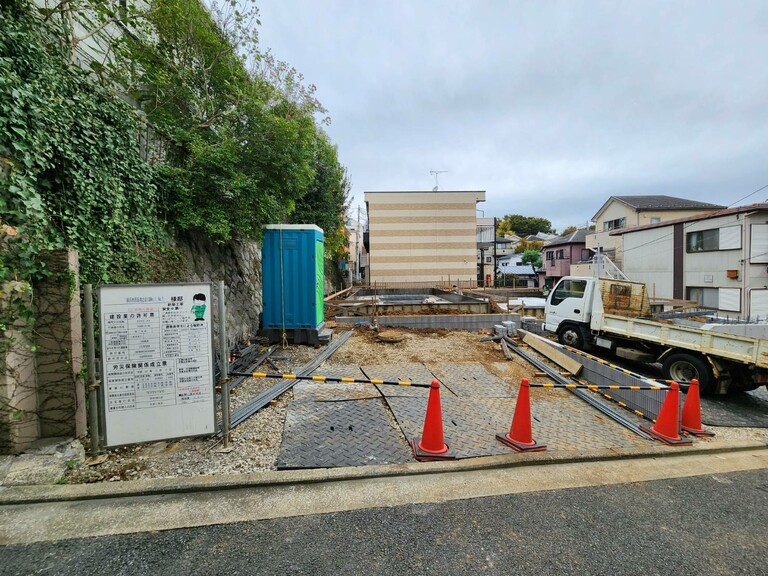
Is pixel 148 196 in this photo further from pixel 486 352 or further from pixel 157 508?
pixel 486 352

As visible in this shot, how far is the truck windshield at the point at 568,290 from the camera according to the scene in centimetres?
888

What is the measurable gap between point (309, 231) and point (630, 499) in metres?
7.09

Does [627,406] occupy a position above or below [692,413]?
below

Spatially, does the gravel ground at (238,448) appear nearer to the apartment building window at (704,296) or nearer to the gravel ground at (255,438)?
the gravel ground at (255,438)

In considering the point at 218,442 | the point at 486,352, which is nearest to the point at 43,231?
the point at 218,442

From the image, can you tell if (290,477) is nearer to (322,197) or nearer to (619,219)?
(322,197)

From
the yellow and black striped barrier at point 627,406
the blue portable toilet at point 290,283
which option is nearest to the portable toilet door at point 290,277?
the blue portable toilet at point 290,283

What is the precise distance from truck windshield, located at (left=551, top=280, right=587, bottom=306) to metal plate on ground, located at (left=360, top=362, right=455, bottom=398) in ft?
16.7

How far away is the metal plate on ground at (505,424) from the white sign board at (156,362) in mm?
2436

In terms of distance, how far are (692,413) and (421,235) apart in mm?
28134

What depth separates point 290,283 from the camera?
775cm

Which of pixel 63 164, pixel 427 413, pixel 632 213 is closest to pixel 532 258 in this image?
pixel 632 213

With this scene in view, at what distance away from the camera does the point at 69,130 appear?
Result: 3705 millimetres

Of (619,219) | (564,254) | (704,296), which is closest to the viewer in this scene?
(704,296)
